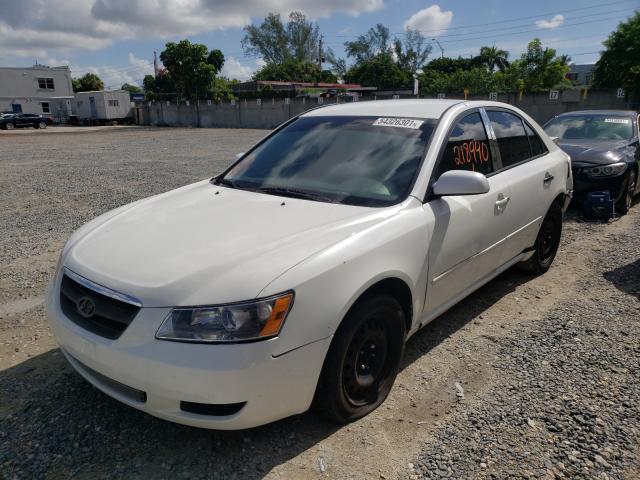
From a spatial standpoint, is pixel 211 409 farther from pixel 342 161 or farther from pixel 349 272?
pixel 342 161

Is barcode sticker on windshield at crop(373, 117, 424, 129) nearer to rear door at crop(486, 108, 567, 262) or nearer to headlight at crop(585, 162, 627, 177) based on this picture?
rear door at crop(486, 108, 567, 262)

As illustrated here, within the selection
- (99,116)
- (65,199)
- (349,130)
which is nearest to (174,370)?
(349,130)

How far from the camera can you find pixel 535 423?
2.73 m

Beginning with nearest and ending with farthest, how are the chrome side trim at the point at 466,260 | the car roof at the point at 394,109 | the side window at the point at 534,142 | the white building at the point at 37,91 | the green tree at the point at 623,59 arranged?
the chrome side trim at the point at 466,260 → the car roof at the point at 394,109 → the side window at the point at 534,142 → the green tree at the point at 623,59 → the white building at the point at 37,91

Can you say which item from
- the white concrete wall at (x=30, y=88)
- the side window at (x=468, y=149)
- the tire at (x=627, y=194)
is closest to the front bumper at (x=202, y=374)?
the side window at (x=468, y=149)

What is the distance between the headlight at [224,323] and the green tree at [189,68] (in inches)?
2098

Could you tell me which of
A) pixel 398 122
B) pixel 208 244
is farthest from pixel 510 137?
pixel 208 244

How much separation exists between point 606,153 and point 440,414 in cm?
617

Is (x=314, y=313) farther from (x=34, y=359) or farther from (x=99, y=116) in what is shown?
(x=99, y=116)

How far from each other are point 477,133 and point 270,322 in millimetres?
2436

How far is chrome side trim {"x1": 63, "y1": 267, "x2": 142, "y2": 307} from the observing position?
7.32 feet

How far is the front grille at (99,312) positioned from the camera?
2.26 m

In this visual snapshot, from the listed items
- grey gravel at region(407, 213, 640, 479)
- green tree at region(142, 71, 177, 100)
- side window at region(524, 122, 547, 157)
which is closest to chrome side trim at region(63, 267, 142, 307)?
grey gravel at region(407, 213, 640, 479)

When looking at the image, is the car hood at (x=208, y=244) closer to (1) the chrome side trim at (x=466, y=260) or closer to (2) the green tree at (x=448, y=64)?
(1) the chrome side trim at (x=466, y=260)
